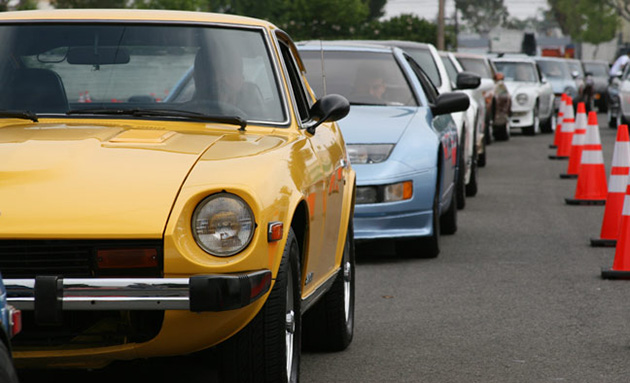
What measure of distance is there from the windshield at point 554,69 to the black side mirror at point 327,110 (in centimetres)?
2969

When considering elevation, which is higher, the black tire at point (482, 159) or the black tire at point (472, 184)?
the black tire at point (472, 184)

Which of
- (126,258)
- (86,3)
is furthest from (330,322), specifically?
(86,3)

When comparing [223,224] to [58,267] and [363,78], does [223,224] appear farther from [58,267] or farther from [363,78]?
[363,78]

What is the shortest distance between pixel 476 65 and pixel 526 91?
174 inches

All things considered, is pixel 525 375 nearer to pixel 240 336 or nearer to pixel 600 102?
pixel 240 336

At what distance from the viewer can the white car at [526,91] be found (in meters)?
27.9

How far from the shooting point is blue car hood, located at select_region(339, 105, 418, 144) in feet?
32.2

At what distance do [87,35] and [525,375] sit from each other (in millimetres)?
2433

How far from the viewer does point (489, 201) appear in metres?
14.9

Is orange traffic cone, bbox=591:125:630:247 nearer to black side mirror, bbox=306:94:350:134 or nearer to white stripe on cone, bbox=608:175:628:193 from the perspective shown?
white stripe on cone, bbox=608:175:628:193

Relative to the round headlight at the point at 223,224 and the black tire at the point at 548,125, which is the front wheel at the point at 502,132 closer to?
the black tire at the point at 548,125

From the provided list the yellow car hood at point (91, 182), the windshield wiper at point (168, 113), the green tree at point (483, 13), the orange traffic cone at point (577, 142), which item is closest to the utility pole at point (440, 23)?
the orange traffic cone at point (577, 142)

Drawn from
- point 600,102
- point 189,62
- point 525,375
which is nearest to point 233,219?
point 189,62

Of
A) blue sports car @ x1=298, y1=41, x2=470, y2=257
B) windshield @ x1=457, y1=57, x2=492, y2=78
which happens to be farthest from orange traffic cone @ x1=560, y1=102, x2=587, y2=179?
blue sports car @ x1=298, y1=41, x2=470, y2=257
